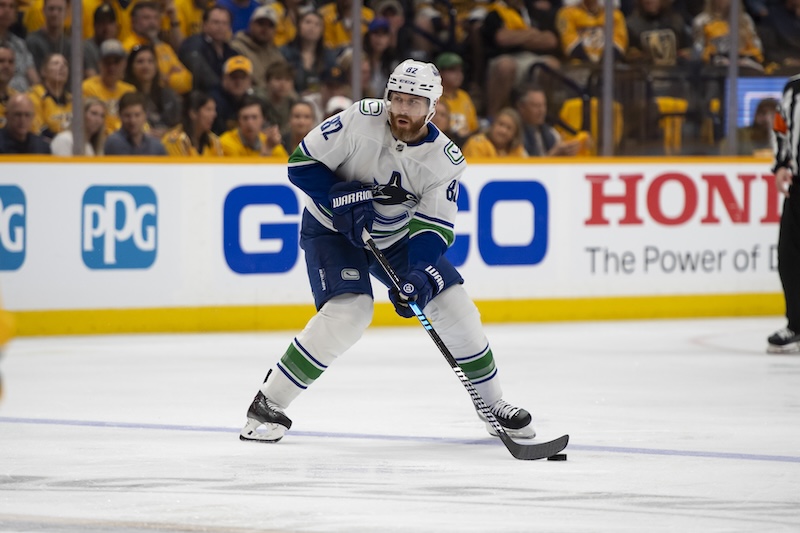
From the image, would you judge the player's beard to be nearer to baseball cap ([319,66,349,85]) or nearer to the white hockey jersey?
the white hockey jersey

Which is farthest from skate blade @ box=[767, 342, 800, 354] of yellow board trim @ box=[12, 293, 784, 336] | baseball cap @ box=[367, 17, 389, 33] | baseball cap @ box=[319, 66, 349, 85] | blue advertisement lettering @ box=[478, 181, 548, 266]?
baseball cap @ box=[367, 17, 389, 33]

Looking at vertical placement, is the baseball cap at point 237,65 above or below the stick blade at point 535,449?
above

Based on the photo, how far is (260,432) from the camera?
496cm

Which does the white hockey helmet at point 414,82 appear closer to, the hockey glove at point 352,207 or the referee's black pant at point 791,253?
the hockey glove at point 352,207

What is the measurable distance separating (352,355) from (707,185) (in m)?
3.07

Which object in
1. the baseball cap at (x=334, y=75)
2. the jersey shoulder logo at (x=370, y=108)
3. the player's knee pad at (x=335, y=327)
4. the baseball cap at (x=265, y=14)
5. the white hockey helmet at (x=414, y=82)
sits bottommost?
the player's knee pad at (x=335, y=327)

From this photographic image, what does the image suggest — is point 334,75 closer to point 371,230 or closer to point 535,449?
point 371,230

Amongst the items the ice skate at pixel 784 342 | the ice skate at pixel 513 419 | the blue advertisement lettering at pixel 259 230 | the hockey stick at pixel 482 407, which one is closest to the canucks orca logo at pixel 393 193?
the hockey stick at pixel 482 407

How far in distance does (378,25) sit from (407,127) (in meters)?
4.19

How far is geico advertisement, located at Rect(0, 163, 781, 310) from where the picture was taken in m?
8.01

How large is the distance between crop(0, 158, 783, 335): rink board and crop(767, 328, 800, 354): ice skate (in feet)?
5.58

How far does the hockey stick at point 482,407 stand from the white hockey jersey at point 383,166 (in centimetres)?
12

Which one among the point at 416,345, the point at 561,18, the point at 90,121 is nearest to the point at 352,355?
the point at 416,345

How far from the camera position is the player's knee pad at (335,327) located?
4.84 metres
